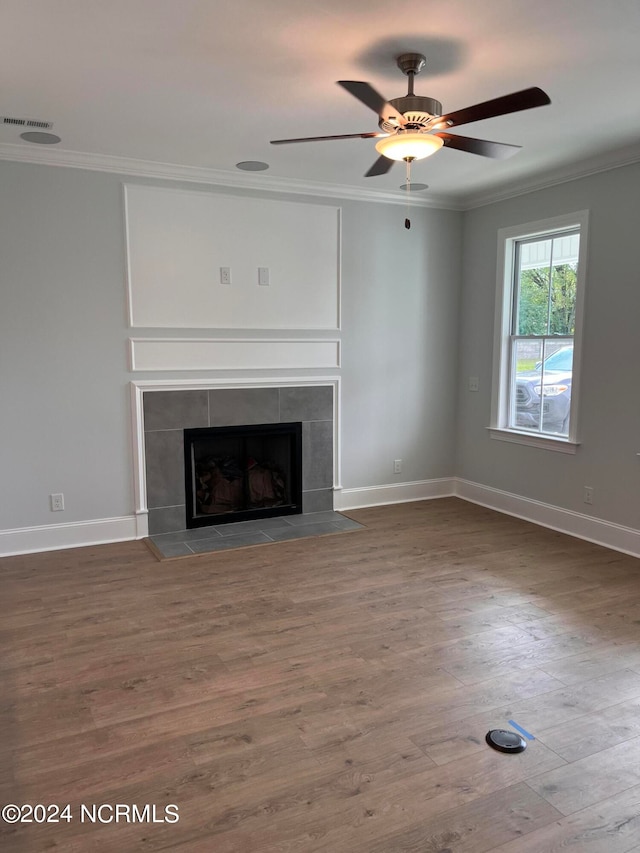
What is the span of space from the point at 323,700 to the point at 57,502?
8.59ft

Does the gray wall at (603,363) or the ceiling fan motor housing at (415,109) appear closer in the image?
the ceiling fan motor housing at (415,109)

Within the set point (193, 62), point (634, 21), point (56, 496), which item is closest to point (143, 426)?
point (56, 496)

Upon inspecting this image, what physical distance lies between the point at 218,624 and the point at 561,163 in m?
3.82

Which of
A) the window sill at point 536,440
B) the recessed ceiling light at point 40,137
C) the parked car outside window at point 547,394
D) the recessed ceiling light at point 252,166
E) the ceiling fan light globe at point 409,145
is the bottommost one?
the window sill at point 536,440

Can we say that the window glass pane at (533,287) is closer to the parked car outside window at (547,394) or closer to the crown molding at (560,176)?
the parked car outside window at (547,394)

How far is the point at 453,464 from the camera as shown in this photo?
594 centimetres

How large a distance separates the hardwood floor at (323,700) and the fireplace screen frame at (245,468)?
2.39 ft

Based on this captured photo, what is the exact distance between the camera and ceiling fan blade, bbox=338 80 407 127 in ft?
7.45

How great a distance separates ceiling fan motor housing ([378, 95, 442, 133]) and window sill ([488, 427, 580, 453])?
281 cm

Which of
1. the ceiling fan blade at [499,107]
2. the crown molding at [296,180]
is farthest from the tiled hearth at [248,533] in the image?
the ceiling fan blade at [499,107]

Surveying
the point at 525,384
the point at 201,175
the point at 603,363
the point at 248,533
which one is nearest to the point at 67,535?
the point at 248,533

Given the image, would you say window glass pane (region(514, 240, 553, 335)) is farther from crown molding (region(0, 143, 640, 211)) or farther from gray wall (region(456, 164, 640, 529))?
crown molding (region(0, 143, 640, 211))

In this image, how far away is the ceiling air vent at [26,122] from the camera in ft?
11.5

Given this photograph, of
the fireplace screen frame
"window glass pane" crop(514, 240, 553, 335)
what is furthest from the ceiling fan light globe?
the fireplace screen frame
